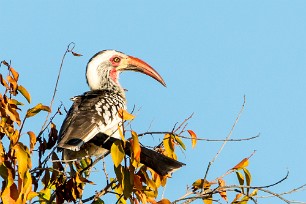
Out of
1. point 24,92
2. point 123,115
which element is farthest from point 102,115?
point 123,115

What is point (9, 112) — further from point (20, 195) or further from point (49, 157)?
point (20, 195)

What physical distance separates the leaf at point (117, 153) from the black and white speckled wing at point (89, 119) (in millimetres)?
1461

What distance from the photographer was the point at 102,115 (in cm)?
511

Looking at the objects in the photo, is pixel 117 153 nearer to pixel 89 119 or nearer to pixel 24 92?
pixel 24 92

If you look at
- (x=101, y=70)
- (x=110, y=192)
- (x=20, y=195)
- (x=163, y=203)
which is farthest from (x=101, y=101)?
(x=20, y=195)

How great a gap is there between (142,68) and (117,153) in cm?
381

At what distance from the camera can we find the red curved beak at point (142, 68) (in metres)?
6.74

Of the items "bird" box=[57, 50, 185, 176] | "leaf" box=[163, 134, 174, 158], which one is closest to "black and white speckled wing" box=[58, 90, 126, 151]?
"bird" box=[57, 50, 185, 176]

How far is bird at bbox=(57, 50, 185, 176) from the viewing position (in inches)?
153

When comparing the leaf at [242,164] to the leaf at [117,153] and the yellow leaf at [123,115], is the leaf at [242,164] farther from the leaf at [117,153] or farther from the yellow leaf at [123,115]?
the leaf at [117,153]

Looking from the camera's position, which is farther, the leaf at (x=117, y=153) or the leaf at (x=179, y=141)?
the leaf at (x=179, y=141)

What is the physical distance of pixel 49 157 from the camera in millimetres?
4102

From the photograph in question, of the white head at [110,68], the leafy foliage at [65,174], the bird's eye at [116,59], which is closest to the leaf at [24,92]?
the leafy foliage at [65,174]

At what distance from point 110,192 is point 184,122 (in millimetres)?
547
